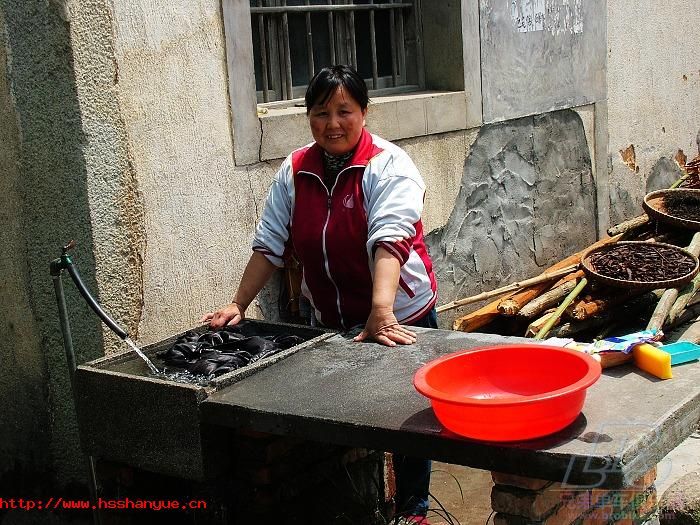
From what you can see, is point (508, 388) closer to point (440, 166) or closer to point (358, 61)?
point (440, 166)

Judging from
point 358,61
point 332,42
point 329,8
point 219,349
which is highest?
point 329,8

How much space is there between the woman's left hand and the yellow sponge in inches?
31.4

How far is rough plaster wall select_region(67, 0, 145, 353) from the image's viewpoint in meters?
3.59

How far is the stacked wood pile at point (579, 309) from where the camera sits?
5.68m

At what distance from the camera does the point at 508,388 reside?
2.79 metres

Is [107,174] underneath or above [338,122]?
underneath

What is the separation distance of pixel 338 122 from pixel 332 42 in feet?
6.67

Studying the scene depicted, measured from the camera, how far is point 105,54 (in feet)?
12.0

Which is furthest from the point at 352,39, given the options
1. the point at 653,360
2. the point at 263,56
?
the point at 653,360

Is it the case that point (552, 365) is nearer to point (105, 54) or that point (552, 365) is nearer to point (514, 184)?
point (105, 54)

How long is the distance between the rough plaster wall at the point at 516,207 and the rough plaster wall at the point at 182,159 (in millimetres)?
1750

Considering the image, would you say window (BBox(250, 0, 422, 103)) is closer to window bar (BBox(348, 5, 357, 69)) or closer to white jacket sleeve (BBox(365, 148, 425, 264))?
window bar (BBox(348, 5, 357, 69))

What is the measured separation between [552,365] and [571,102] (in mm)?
4695

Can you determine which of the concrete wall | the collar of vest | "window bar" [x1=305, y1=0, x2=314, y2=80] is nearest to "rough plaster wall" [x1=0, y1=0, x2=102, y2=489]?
→ the concrete wall
